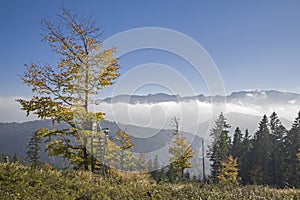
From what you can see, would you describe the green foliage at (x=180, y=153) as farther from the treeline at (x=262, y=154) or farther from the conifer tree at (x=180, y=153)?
the treeline at (x=262, y=154)

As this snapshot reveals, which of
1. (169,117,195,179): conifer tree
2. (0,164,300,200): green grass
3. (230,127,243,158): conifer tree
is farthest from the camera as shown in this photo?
(230,127,243,158): conifer tree

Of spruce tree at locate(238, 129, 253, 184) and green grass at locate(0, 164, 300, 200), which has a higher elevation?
green grass at locate(0, 164, 300, 200)

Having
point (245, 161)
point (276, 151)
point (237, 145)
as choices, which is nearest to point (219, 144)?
point (245, 161)

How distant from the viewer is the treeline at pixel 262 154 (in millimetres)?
48469

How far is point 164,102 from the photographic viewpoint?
18.1m

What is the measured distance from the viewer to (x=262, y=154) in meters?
53.7

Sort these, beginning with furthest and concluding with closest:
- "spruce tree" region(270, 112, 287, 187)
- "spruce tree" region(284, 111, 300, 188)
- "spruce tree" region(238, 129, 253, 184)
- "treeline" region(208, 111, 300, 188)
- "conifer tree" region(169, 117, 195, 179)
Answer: "spruce tree" region(238, 129, 253, 184)
"spruce tree" region(270, 112, 287, 187)
"treeline" region(208, 111, 300, 188)
"spruce tree" region(284, 111, 300, 188)
"conifer tree" region(169, 117, 195, 179)

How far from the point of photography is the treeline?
159ft

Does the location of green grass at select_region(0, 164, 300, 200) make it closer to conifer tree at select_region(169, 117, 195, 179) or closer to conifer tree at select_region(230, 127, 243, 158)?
conifer tree at select_region(169, 117, 195, 179)

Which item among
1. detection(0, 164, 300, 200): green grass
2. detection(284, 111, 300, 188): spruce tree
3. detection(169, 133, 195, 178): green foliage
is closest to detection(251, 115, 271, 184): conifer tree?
detection(284, 111, 300, 188): spruce tree

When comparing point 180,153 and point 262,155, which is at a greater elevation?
point 180,153

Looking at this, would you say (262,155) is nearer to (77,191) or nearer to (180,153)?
(180,153)

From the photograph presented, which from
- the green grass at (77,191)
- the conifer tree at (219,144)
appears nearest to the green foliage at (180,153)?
the conifer tree at (219,144)

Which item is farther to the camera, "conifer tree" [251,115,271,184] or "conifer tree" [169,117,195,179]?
"conifer tree" [251,115,271,184]
